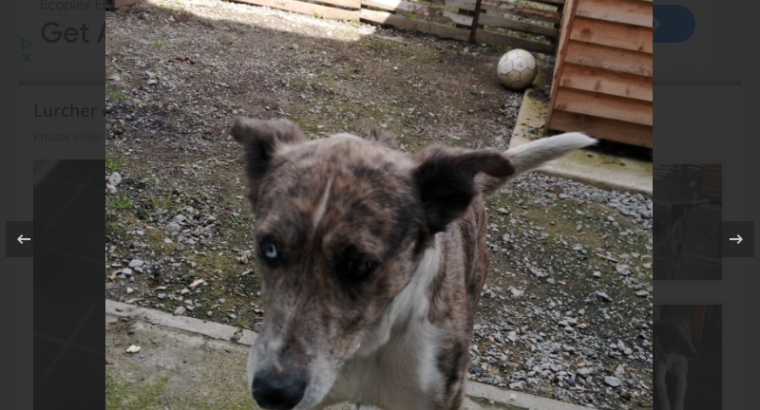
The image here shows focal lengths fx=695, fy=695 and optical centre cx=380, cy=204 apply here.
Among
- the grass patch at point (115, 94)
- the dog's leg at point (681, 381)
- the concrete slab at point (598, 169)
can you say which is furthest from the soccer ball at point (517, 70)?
the dog's leg at point (681, 381)

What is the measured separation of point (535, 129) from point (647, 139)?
119cm

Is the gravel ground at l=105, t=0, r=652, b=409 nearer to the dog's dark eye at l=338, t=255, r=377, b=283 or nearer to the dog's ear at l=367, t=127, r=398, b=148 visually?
the dog's ear at l=367, t=127, r=398, b=148

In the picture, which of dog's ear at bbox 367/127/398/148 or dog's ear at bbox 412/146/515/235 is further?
dog's ear at bbox 367/127/398/148

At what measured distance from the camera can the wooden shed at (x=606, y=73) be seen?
7.07 m

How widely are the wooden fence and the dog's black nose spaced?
870 centimetres

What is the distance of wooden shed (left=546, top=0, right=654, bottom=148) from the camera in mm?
7070

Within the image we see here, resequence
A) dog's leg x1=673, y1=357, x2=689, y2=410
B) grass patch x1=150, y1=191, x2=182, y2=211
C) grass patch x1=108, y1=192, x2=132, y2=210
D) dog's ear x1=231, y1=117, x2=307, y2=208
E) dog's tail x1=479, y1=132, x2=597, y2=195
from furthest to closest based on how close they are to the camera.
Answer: grass patch x1=150, y1=191, x2=182, y2=211 → grass patch x1=108, y1=192, x2=132, y2=210 → dog's leg x1=673, y1=357, x2=689, y2=410 → dog's tail x1=479, y1=132, x2=597, y2=195 → dog's ear x1=231, y1=117, x2=307, y2=208

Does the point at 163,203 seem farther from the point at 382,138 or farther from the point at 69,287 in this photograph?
the point at 382,138

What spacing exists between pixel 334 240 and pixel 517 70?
22.7ft

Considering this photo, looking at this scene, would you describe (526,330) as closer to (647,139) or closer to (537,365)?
(537,365)

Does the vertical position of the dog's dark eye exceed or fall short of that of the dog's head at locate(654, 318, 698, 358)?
it exceeds it

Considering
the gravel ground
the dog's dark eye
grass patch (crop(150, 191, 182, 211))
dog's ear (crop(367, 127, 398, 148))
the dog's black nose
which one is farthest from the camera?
grass patch (crop(150, 191, 182, 211))

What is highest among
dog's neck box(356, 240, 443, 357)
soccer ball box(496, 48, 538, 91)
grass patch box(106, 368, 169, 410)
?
soccer ball box(496, 48, 538, 91)

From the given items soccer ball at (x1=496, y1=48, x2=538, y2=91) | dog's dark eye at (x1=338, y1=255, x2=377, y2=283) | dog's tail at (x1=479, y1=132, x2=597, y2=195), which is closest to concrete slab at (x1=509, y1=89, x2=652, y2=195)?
soccer ball at (x1=496, y1=48, x2=538, y2=91)
